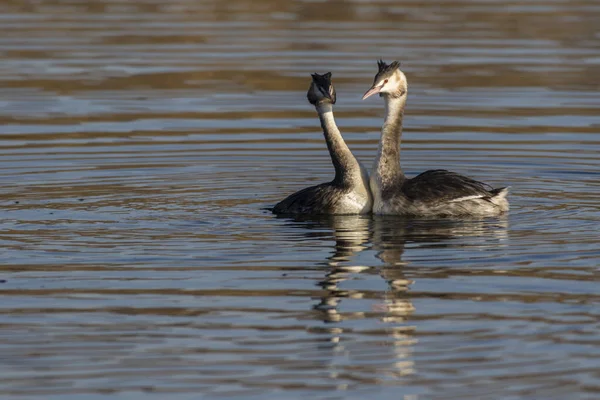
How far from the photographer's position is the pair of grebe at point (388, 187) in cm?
1430

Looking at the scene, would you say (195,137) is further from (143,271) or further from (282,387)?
(282,387)

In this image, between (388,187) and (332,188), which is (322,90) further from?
(388,187)

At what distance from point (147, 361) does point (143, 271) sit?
8.79ft

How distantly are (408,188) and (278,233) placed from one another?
1.63 m

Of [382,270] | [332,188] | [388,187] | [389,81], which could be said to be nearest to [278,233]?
[332,188]

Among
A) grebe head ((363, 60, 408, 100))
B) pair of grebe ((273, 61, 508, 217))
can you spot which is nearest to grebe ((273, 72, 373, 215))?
pair of grebe ((273, 61, 508, 217))

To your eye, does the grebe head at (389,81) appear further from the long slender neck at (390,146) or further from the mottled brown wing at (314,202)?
the mottled brown wing at (314,202)

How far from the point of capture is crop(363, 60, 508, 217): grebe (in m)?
14.3

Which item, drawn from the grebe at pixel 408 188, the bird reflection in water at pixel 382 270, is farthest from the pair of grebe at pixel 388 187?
the bird reflection in water at pixel 382 270

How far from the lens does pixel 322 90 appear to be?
48.0 ft

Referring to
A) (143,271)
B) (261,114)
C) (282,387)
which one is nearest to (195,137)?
(261,114)

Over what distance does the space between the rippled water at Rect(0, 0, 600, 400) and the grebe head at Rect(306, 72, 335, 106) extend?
1248 millimetres

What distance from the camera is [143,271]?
11781 millimetres

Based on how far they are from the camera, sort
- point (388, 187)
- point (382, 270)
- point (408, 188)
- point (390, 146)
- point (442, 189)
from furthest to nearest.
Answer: point (390, 146), point (388, 187), point (408, 188), point (442, 189), point (382, 270)
